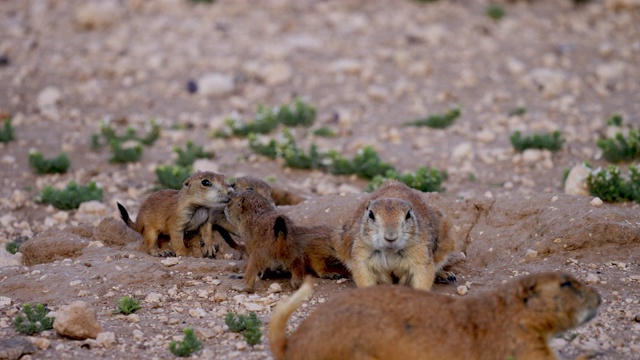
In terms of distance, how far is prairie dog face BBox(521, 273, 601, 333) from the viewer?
5125 mm

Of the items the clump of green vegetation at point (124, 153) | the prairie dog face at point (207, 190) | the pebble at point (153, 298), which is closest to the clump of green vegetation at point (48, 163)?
the clump of green vegetation at point (124, 153)

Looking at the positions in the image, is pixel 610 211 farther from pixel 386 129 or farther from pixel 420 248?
pixel 386 129

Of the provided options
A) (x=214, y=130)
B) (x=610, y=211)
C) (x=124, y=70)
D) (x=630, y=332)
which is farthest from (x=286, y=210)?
(x=124, y=70)

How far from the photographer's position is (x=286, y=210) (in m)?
8.95

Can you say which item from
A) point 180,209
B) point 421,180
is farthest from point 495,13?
point 180,209

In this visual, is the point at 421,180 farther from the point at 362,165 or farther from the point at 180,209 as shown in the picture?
the point at 180,209

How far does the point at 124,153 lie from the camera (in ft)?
39.7

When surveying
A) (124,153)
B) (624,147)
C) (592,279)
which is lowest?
(624,147)

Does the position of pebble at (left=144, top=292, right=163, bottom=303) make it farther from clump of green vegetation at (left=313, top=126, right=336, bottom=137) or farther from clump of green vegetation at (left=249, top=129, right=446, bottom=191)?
clump of green vegetation at (left=313, top=126, right=336, bottom=137)

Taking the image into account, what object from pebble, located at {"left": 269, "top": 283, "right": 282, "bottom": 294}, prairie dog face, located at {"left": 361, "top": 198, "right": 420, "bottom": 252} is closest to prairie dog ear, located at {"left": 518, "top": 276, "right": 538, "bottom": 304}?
prairie dog face, located at {"left": 361, "top": 198, "right": 420, "bottom": 252}

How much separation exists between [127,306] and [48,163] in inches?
218

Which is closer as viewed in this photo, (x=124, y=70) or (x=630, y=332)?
(x=630, y=332)

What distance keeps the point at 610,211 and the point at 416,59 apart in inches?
358

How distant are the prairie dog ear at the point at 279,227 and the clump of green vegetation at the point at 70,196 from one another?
3.75 meters
